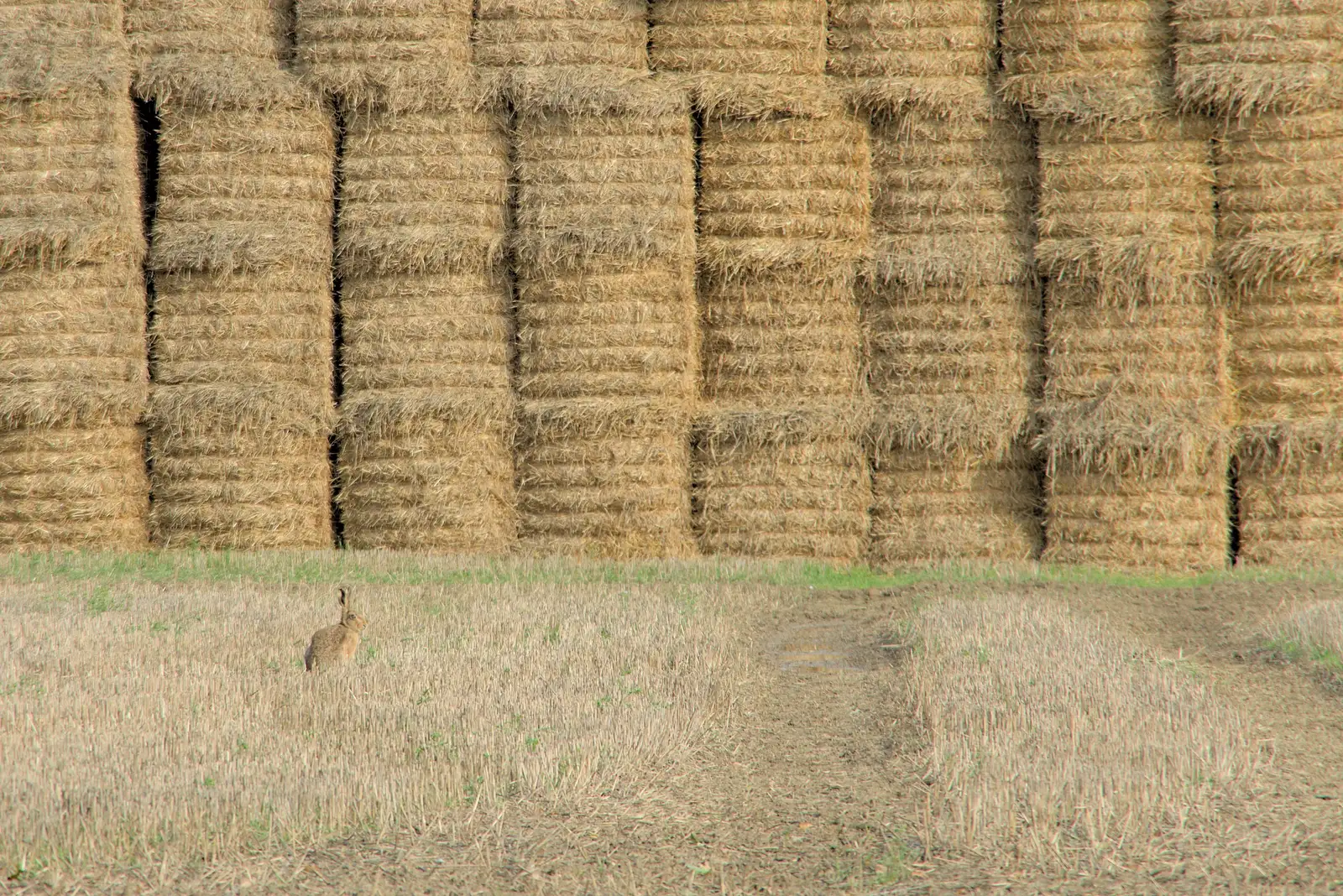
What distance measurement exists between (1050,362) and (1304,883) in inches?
252

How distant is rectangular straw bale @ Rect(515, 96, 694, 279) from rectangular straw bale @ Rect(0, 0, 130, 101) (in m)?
2.89

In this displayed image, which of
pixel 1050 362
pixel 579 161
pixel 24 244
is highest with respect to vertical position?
pixel 579 161

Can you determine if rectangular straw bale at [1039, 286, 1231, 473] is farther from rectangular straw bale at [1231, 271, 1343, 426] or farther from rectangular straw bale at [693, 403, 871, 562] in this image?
rectangular straw bale at [693, 403, 871, 562]

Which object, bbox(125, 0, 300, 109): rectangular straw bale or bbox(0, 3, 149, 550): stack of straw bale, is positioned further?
bbox(125, 0, 300, 109): rectangular straw bale

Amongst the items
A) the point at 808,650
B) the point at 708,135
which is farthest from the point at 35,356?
the point at 808,650

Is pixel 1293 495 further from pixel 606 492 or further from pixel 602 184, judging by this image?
pixel 602 184

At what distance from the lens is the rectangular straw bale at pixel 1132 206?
965cm

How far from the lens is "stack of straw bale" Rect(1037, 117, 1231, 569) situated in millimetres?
9625

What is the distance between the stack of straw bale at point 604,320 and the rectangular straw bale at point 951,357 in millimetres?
1510

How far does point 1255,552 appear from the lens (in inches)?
380

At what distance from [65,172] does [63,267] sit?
67cm

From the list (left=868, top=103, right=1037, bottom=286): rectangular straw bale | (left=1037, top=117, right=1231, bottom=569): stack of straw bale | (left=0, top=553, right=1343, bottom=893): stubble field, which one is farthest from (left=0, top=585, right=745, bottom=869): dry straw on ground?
(left=868, top=103, right=1037, bottom=286): rectangular straw bale

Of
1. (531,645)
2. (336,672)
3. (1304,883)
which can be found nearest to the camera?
(1304,883)

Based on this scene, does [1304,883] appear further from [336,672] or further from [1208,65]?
[1208,65]
